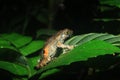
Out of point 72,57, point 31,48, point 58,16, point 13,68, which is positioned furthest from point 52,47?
point 58,16

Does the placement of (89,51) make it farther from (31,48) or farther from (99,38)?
(31,48)

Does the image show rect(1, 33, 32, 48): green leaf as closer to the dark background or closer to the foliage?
the foliage

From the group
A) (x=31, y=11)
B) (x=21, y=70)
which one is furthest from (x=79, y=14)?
(x=21, y=70)

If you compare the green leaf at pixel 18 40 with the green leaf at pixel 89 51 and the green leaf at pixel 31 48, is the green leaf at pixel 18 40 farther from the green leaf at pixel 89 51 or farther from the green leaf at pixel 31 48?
the green leaf at pixel 89 51

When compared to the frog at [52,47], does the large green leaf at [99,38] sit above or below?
above

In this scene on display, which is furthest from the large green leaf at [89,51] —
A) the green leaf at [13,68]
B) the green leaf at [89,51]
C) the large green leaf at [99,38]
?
the green leaf at [13,68]

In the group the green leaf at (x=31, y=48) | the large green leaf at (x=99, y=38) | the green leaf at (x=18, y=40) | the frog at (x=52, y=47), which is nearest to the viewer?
the large green leaf at (x=99, y=38)

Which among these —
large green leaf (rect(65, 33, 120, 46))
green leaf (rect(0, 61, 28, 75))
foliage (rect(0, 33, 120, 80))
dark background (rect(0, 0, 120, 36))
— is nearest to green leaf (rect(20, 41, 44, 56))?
foliage (rect(0, 33, 120, 80))
